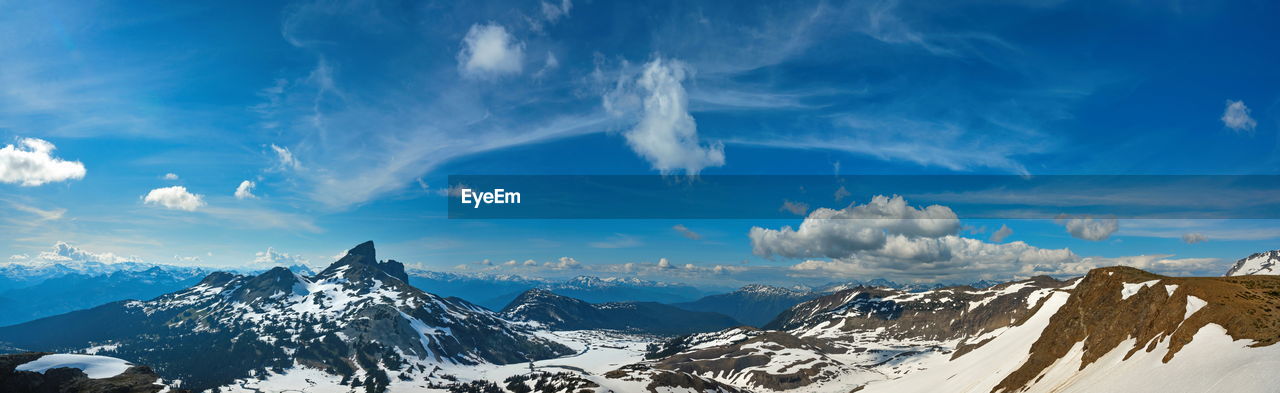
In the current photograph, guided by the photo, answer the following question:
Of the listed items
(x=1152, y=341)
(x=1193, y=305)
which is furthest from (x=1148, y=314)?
(x=1152, y=341)

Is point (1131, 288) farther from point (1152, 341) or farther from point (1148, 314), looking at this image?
point (1152, 341)

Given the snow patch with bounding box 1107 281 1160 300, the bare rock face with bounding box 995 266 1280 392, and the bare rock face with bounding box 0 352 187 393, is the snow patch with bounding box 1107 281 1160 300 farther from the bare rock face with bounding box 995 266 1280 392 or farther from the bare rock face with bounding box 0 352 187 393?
the bare rock face with bounding box 0 352 187 393

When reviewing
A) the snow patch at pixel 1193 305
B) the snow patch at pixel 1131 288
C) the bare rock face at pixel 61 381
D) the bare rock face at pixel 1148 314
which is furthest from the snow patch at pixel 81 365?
the snow patch at pixel 1131 288

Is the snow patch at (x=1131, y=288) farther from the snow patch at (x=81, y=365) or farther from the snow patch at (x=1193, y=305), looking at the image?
the snow patch at (x=81, y=365)

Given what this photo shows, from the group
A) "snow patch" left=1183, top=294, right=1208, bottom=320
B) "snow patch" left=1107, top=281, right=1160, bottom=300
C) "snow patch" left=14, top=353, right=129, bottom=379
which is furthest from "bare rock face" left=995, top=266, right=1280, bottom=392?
"snow patch" left=14, top=353, right=129, bottom=379

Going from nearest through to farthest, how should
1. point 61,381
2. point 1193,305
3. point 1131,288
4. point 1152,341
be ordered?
point 1152,341 < point 1193,305 < point 1131,288 < point 61,381
